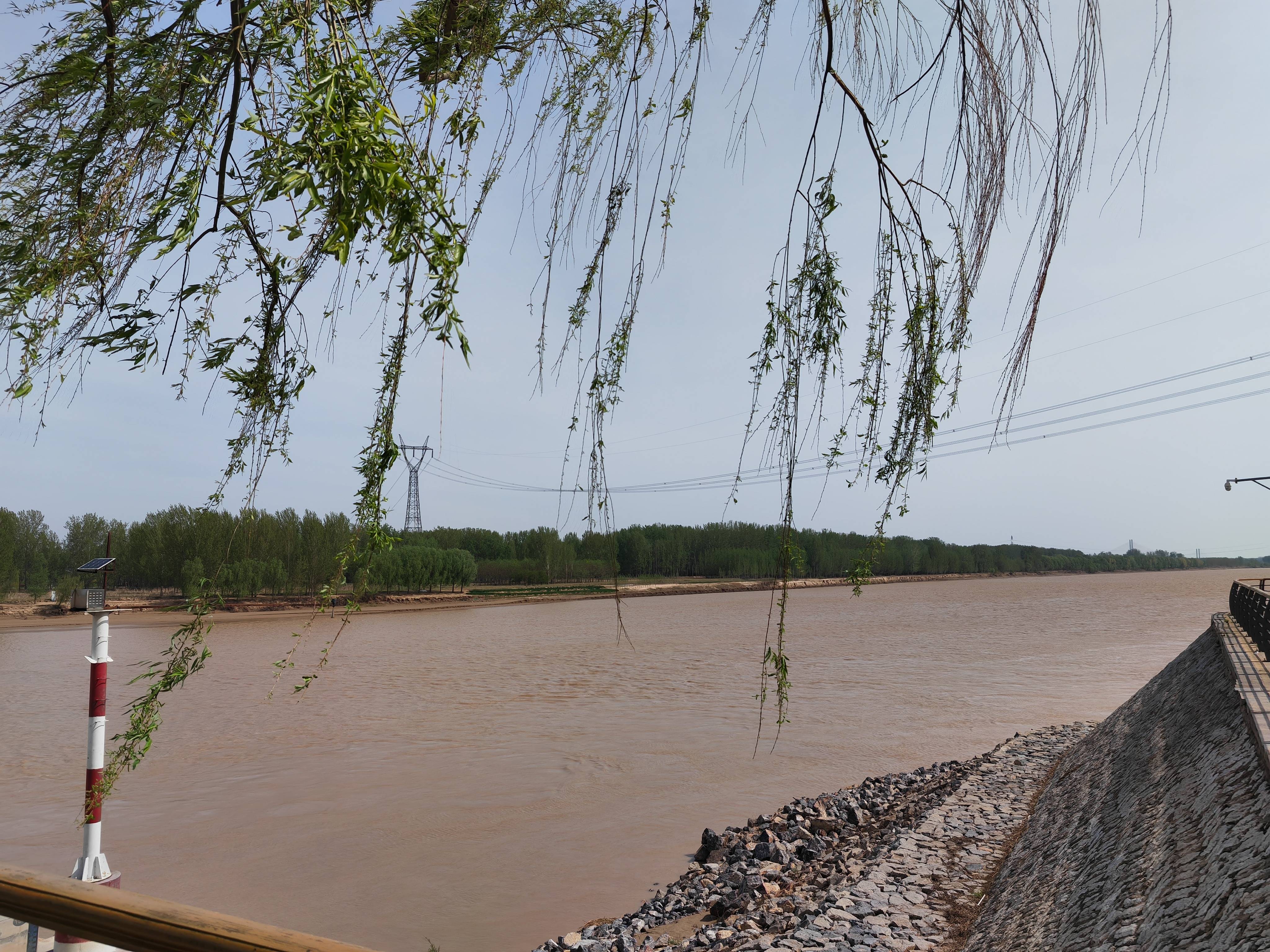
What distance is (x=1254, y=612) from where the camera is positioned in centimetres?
855

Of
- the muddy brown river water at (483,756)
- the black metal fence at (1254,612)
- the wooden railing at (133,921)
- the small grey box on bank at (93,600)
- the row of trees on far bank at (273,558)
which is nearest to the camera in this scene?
the wooden railing at (133,921)

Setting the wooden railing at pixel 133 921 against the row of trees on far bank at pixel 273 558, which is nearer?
the wooden railing at pixel 133 921

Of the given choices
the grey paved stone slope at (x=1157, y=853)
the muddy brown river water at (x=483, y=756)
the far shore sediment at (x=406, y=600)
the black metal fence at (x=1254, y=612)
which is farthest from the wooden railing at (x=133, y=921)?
the far shore sediment at (x=406, y=600)

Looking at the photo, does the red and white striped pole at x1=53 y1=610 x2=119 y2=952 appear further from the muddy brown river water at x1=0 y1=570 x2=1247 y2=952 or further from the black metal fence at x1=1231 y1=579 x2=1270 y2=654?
the black metal fence at x1=1231 y1=579 x2=1270 y2=654

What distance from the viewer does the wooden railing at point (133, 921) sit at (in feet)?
3.89

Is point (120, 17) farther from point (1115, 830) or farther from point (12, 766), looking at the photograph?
point (12, 766)

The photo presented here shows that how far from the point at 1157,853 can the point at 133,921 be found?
3.81m

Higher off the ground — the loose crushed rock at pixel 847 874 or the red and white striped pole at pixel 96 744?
the red and white striped pole at pixel 96 744

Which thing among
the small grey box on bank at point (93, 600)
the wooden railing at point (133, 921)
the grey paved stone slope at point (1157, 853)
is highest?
the small grey box on bank at point (93, 600)

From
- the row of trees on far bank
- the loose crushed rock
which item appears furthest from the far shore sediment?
the loose crushed rock

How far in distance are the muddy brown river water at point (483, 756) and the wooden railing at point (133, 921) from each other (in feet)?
12.4

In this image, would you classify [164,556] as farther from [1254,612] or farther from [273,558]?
[1254,612]

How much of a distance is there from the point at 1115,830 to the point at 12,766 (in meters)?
13.8

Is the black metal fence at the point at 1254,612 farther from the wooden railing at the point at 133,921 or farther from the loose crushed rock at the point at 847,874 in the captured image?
the wooden railing at the point at 133,921
